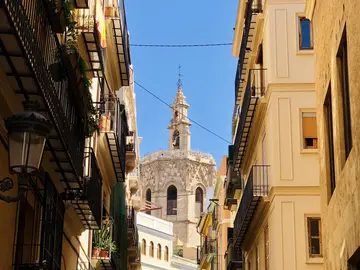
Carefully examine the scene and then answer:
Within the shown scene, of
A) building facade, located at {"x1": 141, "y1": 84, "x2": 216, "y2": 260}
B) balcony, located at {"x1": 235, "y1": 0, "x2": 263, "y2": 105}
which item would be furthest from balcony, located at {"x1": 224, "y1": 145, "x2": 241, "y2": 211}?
building facade, located at {"x1": 141, "y1": 84, "x2": 216, "y2": 260}

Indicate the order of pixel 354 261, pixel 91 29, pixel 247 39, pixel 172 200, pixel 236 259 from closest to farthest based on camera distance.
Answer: pixel 354 261
pixel 91 29
pixel 247 39
pixel 236 259
pixel 172 200

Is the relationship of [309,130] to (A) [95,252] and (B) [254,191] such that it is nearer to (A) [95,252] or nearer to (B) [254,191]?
(B) [254,191]

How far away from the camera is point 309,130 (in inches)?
913

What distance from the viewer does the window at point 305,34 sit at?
928 inches

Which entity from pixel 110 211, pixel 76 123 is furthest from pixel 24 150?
pixel 110 211

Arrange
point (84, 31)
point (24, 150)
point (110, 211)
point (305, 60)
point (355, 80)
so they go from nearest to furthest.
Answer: point (24, 150), point (355, 80), point (84, 31), point (305, 60), point (110, 211)

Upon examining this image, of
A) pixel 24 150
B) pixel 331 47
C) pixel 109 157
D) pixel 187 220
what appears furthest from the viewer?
pixel 187 220

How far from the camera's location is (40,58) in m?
12.0

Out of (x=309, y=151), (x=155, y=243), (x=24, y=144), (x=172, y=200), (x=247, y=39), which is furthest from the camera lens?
(x=172, y=200)

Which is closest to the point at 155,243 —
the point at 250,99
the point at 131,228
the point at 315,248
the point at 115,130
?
the point at 131,228

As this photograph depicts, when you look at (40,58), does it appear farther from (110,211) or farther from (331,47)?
(110,211)

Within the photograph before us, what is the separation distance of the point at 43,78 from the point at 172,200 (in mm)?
105850

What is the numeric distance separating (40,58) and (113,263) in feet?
47.6

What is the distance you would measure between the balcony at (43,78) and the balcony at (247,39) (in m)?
9.11
